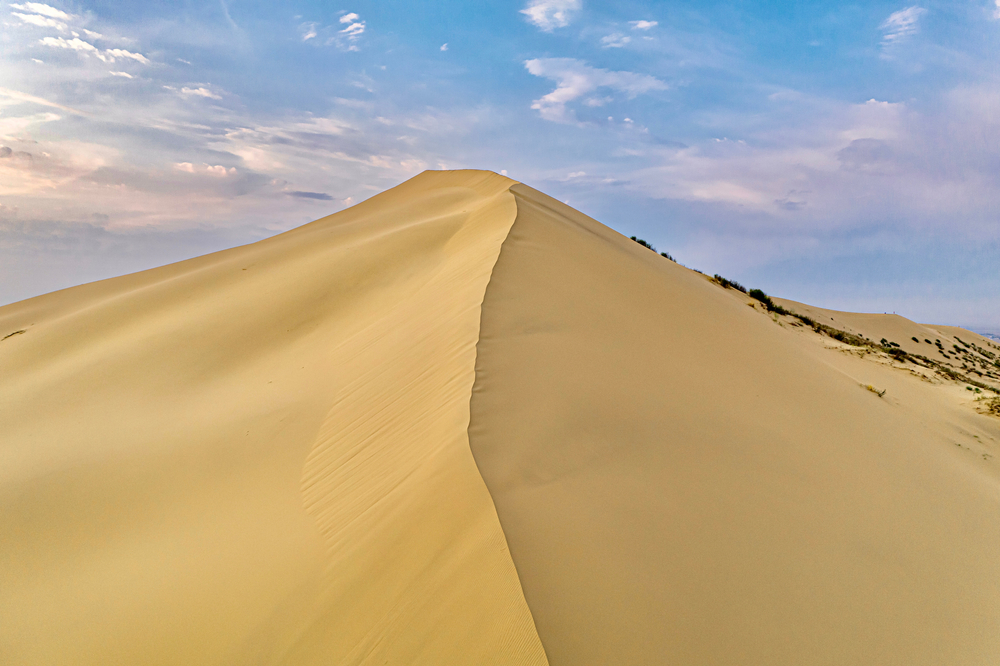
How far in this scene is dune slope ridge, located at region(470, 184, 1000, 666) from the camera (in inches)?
107

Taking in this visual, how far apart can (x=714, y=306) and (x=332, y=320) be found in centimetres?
615

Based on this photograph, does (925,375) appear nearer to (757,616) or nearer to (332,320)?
(757,616)

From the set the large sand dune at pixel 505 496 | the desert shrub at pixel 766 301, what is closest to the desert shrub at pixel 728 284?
the desert shrub at pixel 766 301

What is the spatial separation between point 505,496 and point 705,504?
4.58 feet

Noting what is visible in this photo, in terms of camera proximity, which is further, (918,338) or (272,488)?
(918,338)

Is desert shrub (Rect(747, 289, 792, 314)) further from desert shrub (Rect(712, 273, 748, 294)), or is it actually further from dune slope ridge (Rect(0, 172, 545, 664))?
dune slope ridge (Rect(0, 172, 545, 664))

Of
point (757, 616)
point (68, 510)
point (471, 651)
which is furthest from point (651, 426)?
point (68, 510)

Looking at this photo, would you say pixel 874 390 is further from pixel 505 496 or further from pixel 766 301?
pixel 766 301

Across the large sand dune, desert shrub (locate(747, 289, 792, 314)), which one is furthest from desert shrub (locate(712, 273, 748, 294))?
the large sand dune

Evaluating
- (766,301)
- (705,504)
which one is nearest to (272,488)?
(705,504)

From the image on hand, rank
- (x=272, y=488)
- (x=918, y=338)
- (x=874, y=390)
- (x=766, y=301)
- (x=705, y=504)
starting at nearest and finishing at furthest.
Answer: (x=705, y=504) < (x=272, y=488) < (x=874, y=390) < (x=766, y=301) < (x=918, y=338)

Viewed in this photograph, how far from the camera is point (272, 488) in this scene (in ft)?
14.9

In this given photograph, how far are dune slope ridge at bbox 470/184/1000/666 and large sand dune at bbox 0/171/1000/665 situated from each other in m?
0.02

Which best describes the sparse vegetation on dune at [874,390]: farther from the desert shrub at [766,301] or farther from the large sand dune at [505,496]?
the desert shrub at [766,301]
